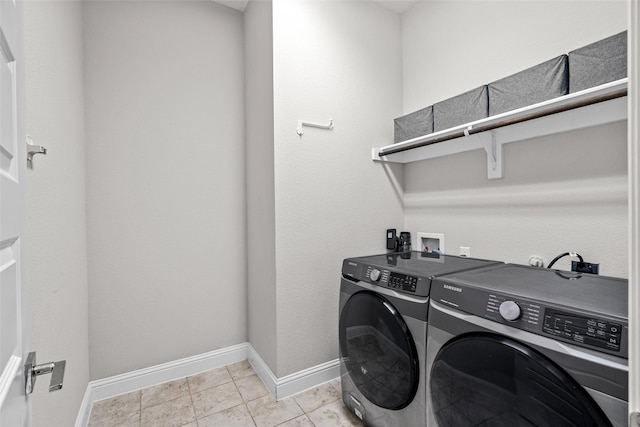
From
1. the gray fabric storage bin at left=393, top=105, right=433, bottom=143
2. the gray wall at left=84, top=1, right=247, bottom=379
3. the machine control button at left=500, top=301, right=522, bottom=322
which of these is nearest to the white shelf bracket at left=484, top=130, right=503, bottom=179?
the gray fabric storage bin at left=393, top=105, right=433, bottom=143

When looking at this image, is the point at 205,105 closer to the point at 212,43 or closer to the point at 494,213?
the point at 212,43

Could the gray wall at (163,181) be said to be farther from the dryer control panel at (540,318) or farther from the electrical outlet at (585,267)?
the electrical outlet at (585,267)

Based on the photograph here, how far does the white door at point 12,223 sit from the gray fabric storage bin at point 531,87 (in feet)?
5.95

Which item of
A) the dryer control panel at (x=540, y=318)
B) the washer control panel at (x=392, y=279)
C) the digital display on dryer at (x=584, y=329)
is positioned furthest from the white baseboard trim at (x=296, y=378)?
the digital display on dryer at (x=584, y=329)

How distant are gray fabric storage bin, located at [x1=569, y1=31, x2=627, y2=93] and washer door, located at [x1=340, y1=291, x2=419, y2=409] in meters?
1.26

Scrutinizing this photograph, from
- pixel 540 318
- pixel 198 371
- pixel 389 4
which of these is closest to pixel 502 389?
pixel 540 318

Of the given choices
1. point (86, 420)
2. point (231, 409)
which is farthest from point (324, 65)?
point (86, 420)

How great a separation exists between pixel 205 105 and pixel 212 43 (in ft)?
1.60

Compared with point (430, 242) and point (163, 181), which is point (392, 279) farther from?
point (163, 181)

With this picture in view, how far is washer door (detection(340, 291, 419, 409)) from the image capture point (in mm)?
1233

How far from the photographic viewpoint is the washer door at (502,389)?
2.52ft

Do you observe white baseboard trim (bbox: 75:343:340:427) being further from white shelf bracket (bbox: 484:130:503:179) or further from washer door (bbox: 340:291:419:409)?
white shelf bracket (bbox: 484:130:503:179)

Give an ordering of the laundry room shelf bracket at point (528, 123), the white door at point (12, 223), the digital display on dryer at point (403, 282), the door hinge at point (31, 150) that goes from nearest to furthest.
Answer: the white door at point (12, 223) < the door hinge at point (31, 150) < the laundry room shelf bracket at point (528, 123) < the digital display on dryer at point (403, 282)

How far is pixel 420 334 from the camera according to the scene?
1189 millimetres
